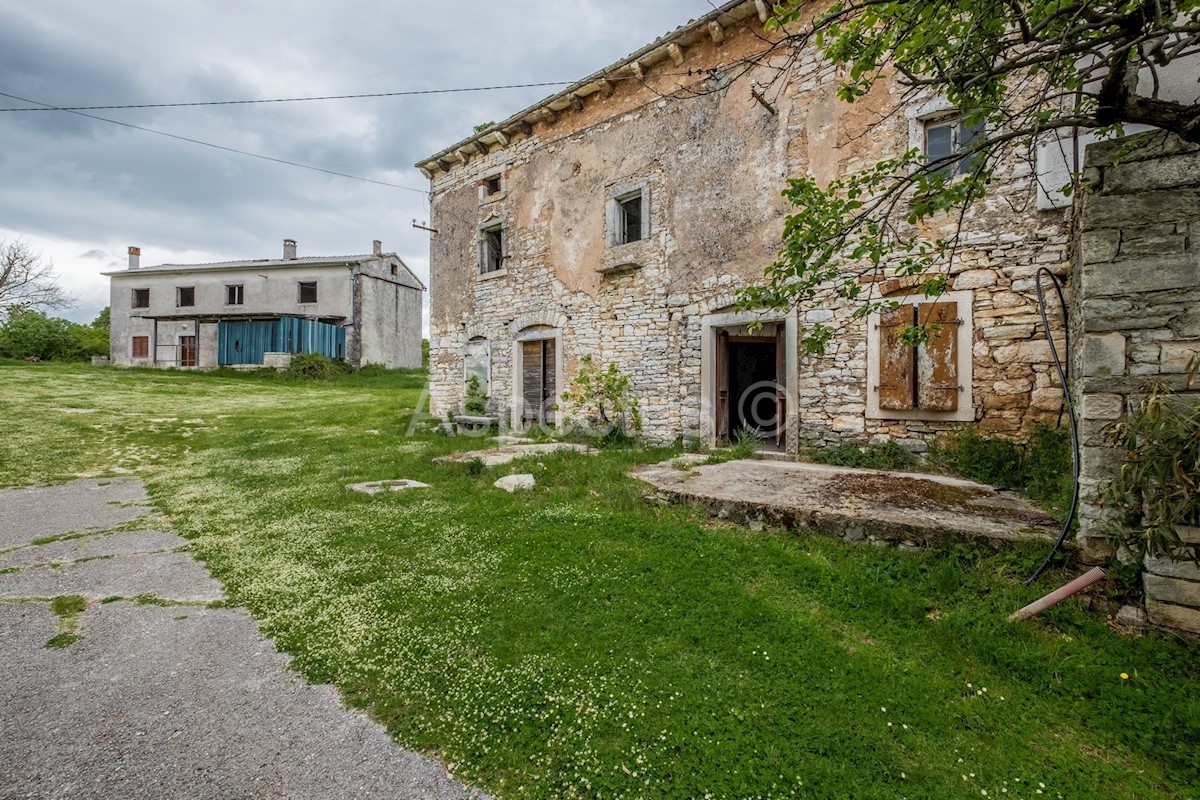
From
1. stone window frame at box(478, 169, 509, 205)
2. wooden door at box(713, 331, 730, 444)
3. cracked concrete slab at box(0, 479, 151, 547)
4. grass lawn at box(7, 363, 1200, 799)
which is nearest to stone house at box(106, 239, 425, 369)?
stone window frame at box(478, 169, 509, 205)

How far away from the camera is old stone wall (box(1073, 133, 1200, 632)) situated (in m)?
2.70

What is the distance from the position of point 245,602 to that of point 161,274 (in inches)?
1213

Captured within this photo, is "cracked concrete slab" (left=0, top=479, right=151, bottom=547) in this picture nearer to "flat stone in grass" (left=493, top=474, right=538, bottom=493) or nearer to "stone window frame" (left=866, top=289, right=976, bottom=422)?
"flat stone in grass" (left=493, top=474, right=538, bottom=493)

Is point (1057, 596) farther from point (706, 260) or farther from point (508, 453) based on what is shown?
point (508, 453)

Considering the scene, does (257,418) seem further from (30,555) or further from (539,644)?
(539,644)

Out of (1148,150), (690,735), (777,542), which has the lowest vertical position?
(690,735)

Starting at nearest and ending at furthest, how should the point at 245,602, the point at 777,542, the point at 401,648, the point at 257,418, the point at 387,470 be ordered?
the point at 401,648
the point at 245,602
the point at 777,542
the point at 387,470
the point at 257,418

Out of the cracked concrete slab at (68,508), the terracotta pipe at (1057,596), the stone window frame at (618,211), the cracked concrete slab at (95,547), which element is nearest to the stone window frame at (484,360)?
the stone window frame at (618,211)

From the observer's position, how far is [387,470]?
22.6ft

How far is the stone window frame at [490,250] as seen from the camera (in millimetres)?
10805

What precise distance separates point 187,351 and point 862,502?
29616mm

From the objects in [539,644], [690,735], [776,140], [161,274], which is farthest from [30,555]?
[161,274]

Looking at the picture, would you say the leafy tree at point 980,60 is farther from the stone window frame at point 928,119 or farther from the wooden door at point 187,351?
the wooden door at point 187,351

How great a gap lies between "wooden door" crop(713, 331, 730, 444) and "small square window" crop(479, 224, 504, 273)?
19.5 ft
